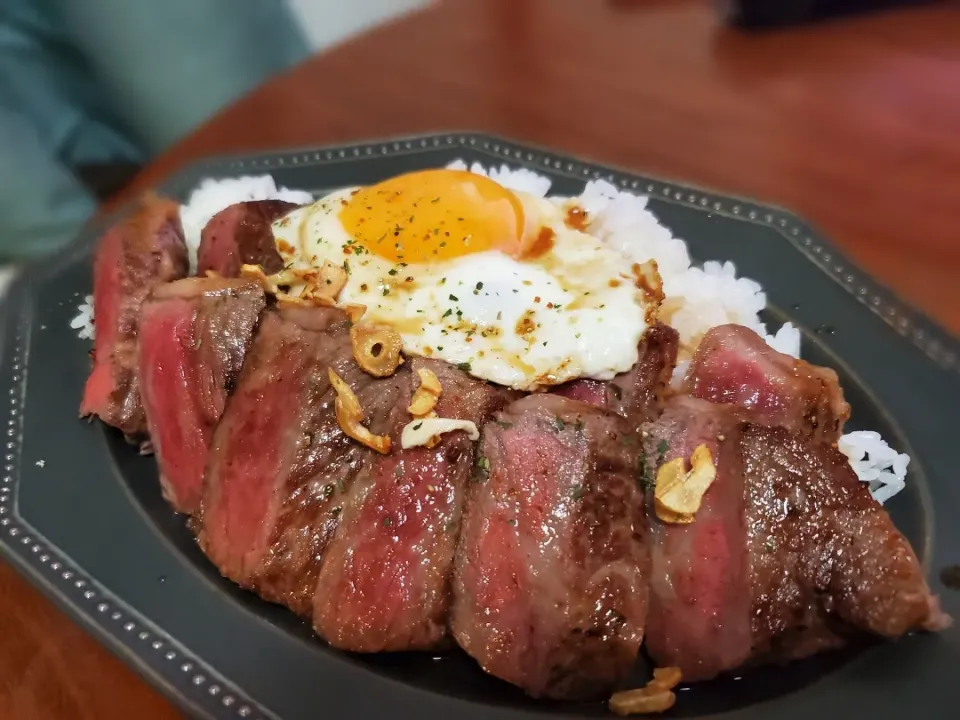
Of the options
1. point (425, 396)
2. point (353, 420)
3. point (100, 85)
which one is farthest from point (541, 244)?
point (100, 85)

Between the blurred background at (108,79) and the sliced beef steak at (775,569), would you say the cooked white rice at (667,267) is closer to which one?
the sliced beef steak at (775,569)

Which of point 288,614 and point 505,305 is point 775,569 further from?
point 288,614

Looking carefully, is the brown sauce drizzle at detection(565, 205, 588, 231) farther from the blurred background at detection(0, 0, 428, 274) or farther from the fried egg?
the blurred background at detection(0, 0, 428, 274)

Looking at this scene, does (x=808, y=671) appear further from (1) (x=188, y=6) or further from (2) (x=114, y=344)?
Result: (1) (x=188, y=6)

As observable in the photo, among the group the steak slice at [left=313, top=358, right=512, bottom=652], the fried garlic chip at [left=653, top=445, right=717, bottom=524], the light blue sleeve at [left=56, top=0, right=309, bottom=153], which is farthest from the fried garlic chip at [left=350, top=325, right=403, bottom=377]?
the light blue sleeve at [left=56, top=0, right=309, bottom=153]

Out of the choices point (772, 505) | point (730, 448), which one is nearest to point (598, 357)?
point (730, 448)

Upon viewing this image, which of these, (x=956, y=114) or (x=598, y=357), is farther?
(x=956, y=114)
